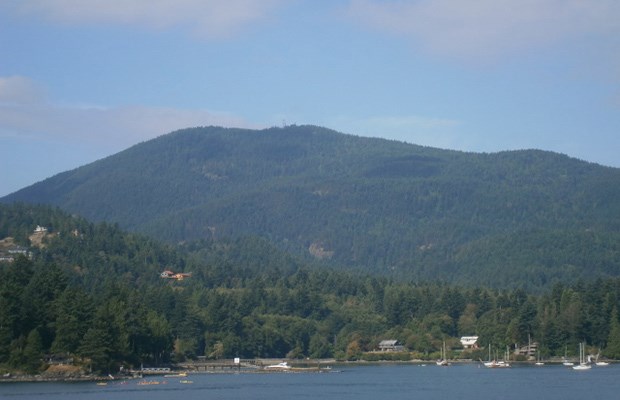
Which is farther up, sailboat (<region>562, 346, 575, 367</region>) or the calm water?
sailboat (<region>562, 346, 575, 367</region>)

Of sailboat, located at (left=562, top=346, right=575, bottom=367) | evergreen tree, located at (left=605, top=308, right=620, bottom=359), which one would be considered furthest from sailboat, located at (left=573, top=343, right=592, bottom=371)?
evergreen tree, located at (left=605, top=308, right=620, bottom=359)

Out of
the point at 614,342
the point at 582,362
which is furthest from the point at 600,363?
the point at 614,342

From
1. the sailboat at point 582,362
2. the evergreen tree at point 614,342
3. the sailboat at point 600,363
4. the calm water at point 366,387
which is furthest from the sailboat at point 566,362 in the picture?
the calm water at point 366,387

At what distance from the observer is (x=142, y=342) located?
165 metres

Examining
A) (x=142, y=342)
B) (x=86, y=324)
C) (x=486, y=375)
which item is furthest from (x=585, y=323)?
(x=86, y=324)

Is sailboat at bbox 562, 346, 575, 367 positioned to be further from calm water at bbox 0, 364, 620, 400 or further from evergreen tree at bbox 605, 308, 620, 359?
calm water at bbox 0, 364, 620, 400

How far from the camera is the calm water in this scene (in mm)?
126250

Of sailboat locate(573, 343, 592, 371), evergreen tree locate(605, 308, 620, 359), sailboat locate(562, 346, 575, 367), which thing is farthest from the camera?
evergreen tree locate(605, 308, 620, 359)

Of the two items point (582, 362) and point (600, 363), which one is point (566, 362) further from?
point (600, 363)

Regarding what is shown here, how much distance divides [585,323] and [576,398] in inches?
2996

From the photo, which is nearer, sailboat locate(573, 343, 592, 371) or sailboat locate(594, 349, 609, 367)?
sailboat locate(573, 343, 592, 371)

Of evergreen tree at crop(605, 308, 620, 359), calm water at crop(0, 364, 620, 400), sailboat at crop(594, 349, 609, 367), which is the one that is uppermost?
evergreen tree at crop(605, 308, 620, 359)

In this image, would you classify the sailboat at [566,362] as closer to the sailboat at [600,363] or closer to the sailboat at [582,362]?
the sailboat at [582,362]

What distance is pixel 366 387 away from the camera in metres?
144
